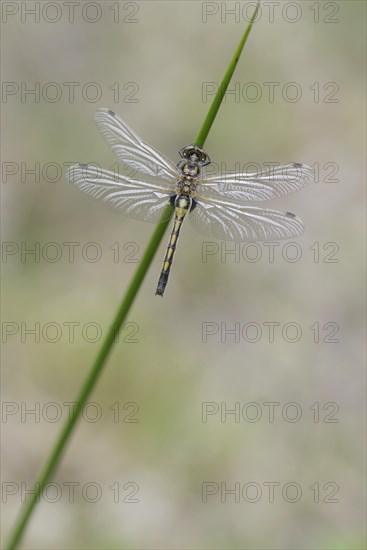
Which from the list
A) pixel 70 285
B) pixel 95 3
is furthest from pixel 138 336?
pixel 95 3

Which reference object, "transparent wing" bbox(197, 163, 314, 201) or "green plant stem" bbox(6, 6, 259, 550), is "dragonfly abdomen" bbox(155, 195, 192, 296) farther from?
"green plant stem" bbox(6, 6, 259, 550)

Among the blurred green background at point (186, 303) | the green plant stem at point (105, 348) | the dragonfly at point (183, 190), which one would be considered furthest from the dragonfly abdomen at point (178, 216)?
the blurred green background at point (186, 303)

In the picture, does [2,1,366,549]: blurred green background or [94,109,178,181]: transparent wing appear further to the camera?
[2,1,366,549]: blurred green background

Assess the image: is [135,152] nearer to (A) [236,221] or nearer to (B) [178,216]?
(B) [178,216]

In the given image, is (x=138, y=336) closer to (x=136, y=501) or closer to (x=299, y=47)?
(x=136, y=501)

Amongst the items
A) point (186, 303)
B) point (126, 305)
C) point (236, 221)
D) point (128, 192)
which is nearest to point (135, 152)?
point (128, 192)

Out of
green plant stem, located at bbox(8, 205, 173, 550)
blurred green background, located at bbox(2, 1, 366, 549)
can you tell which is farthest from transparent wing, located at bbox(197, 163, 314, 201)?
blurred green background, located at bbox(2, 1, 366, 549)

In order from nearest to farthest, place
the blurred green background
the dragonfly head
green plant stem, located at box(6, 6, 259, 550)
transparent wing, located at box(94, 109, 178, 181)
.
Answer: green plant stem, located at box(6, 6, 259, 550)
the dragonfly head
transparent wing, located at box(94, 109, 178, 181)
the blurred green background
